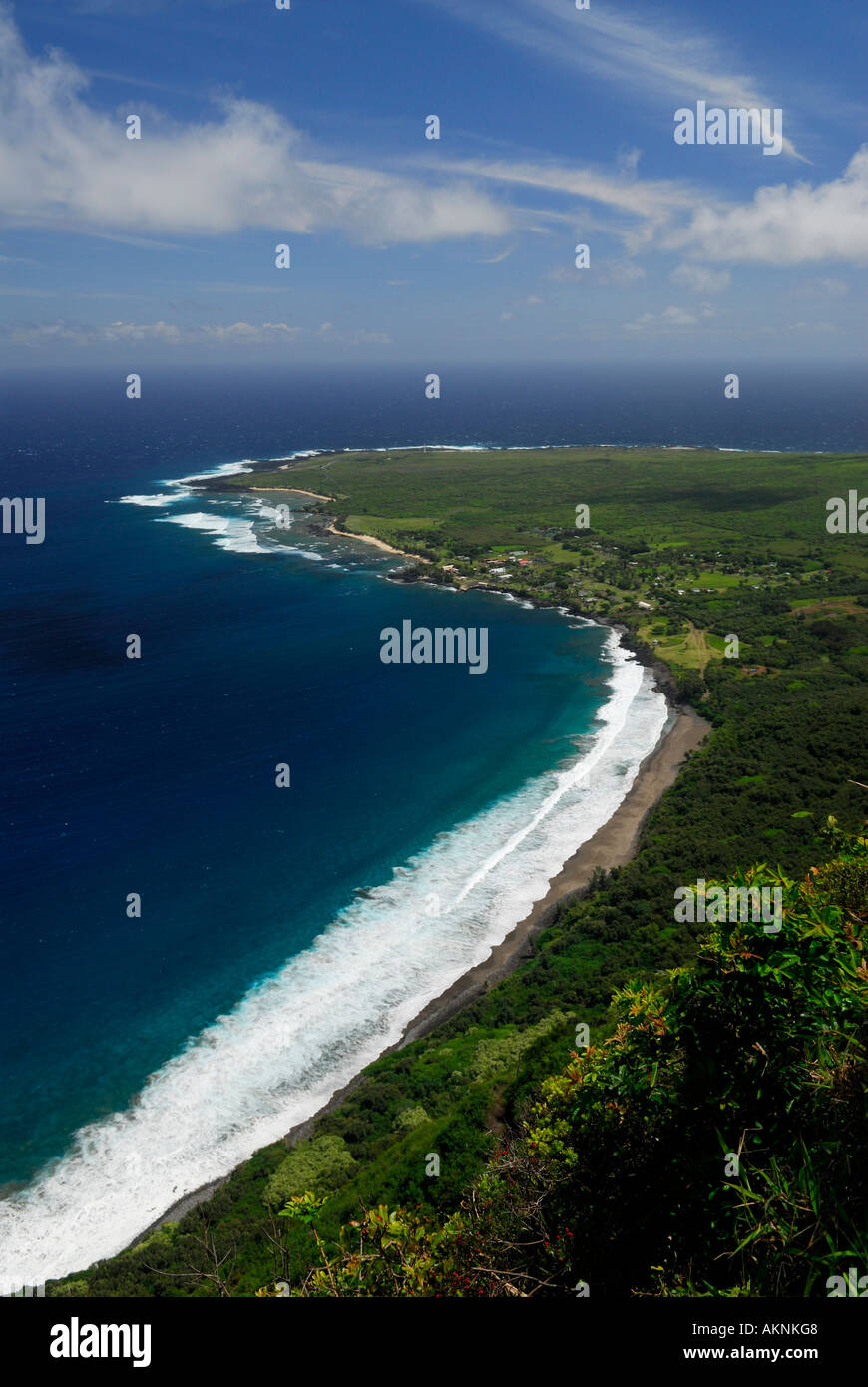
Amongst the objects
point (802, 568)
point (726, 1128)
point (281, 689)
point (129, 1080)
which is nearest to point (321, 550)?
point (281, 689)

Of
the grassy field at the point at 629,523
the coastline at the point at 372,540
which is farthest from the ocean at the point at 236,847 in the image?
the coastline at the point at 372,540

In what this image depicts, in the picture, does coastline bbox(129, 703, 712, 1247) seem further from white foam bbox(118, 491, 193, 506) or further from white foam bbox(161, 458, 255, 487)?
white foam bbox(161, 458, 255, 487)

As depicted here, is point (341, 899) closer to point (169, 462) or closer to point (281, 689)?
point (281, 689)

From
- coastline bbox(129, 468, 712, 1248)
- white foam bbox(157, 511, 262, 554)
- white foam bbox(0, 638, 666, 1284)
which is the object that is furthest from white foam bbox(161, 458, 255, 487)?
white foam bbox(0, 638, 666, 1284)

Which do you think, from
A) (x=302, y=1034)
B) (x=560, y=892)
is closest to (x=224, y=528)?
(x=560, y=892)

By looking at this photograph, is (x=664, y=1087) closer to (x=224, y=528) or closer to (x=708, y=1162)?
(x=708, y=1162)

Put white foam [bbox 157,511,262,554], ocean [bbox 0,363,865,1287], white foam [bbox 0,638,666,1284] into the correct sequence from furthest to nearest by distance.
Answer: white foam [bbox 157,511,262,554] → ocean [bbox 0,363,865,1287] → white foam [bbox 0,638,666,1284]

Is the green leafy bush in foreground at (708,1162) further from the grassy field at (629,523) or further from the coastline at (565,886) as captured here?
the grassy field at (629,523)
